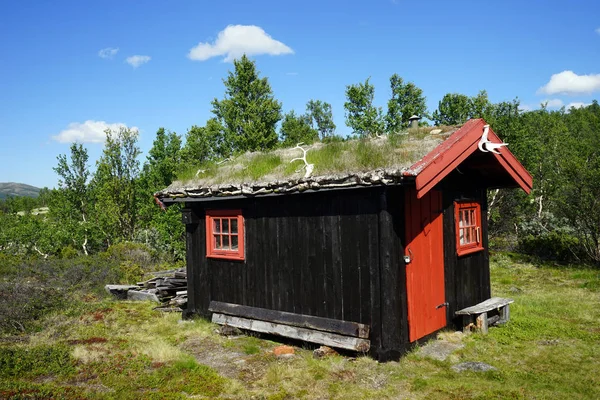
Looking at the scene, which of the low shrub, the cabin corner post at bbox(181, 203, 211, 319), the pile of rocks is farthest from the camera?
the low shrub

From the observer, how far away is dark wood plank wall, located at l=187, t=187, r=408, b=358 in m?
7.22

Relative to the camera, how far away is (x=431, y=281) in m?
8.27

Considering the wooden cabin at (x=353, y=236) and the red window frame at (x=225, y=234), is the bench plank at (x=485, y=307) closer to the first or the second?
the wooden cabin at (x=353, y=236)

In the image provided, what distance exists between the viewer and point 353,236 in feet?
25.1

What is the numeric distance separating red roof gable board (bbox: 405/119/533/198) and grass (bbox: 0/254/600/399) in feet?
9.25

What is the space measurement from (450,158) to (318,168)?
7.54 ft

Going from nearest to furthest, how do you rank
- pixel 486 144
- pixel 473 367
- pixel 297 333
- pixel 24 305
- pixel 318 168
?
pixel 473 367, pixel 486 144, pixel 318 168, pixel 297 333, pixel 24 305

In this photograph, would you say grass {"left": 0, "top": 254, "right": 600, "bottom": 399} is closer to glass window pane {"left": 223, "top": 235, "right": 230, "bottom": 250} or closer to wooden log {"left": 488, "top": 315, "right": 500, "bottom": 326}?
wooden log {"left": 488, "top": 315, "right": 500, "bottom": 326}

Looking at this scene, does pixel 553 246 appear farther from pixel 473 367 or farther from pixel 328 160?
pixel 328 160

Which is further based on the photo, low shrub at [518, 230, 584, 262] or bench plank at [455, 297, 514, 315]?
low shrub at [518, 230, 584, 262]

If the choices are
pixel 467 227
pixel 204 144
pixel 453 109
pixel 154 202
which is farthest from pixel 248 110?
pixel 467 227

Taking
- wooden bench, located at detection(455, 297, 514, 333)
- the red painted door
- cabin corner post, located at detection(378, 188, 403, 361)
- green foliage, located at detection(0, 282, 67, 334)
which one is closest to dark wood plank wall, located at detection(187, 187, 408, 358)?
cabin corner post, located at detection(378, 188, 403, 361)

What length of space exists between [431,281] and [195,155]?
23.0 meters

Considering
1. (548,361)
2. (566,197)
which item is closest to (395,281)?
(548,361)
